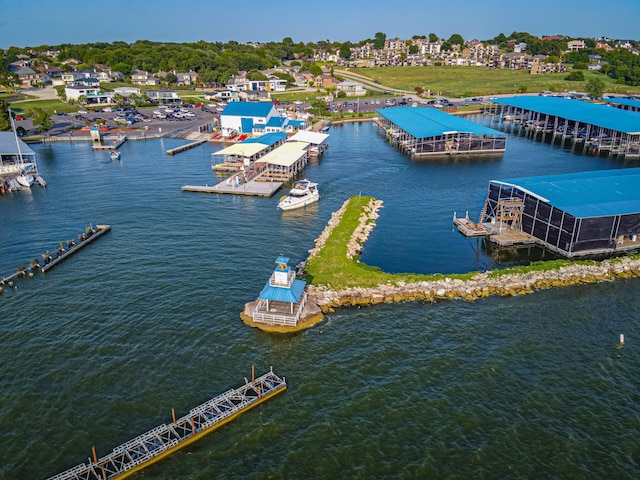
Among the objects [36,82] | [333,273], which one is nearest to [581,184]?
[333,273]

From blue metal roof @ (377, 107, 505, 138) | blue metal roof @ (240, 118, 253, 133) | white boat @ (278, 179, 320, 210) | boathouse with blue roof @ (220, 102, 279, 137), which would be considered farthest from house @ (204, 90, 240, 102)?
white boat @ (278, 179, 320, 210)

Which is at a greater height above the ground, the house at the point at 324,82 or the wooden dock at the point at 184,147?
the house at the point at 324,82

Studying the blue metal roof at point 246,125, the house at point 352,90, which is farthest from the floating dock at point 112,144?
the house at point 352,90

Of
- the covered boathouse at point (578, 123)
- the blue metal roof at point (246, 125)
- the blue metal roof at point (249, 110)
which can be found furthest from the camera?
the blue metal roof at point (246, 125)

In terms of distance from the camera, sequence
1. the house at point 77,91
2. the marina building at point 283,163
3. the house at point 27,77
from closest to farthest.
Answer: the marina building at point 283,163 < the house at point 77,91 < the house at point 27,77

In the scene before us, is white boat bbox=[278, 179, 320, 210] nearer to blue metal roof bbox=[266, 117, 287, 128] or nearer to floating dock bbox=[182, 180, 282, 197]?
floating dock bbox=[182, 180, 282, 197]

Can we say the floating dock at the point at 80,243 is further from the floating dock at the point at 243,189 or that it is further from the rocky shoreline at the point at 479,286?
the rocky shoreline at the point at 479,286

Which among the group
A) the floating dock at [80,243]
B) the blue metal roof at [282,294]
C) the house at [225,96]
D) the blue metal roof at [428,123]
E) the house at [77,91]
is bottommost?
the floating dock at [80,243]

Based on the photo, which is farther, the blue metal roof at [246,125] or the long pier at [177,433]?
the blue metal roof at [246,125]
